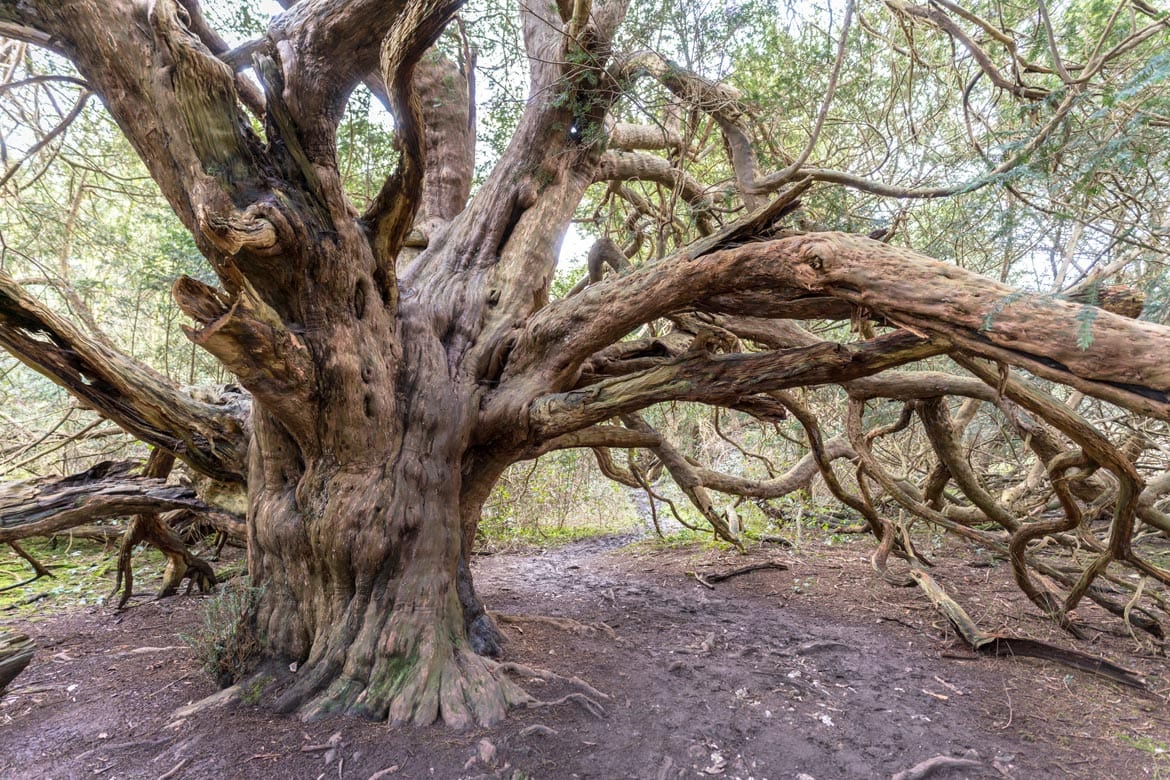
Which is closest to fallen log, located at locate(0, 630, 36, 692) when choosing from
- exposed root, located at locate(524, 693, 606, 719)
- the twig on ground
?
the twig on ground

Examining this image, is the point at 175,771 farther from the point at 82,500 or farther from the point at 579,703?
the point at 82,500

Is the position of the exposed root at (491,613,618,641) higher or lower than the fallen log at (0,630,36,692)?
lower

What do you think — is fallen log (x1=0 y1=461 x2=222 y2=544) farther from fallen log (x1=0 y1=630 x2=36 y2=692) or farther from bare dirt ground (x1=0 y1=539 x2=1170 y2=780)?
bare dirt ground (x1=0 y1=539 x2=1170 y2=780)

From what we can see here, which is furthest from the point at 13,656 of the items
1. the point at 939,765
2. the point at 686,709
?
the point at 939,765

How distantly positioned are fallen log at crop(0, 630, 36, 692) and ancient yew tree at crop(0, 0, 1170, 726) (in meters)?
0.60

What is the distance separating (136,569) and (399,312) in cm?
541

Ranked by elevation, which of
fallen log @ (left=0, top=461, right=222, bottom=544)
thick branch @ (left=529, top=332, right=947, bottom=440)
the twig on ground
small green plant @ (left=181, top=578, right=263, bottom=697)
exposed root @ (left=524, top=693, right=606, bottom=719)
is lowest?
exposed root @ (left=524, top=693, right=606, bottom=719)

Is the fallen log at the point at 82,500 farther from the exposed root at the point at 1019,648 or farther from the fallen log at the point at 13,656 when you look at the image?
the exposed root at the point at 1019,648

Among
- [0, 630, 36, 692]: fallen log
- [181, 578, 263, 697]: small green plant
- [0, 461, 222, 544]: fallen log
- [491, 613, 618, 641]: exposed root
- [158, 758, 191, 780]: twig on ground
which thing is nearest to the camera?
[158, 758, 191, 780]: twig on ground

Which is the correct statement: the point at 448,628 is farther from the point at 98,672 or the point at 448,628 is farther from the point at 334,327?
the point at 98,672

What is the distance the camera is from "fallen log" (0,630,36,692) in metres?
2.62

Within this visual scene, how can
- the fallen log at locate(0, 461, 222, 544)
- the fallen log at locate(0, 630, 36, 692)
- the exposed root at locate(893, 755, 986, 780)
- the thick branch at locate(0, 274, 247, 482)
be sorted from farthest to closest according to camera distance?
the fallen log at locate(0, 461, 222, 544), the fallen log at locate(0, 630, 36, 692), the thick branch at locate(0, 274, 247, 482), the exposed root at locate(893, 755, 986, 780)

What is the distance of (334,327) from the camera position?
2.70 metres

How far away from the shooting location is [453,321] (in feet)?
12.2
